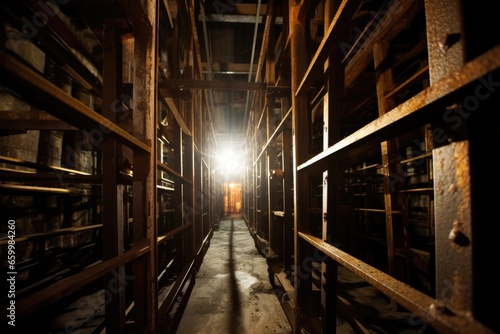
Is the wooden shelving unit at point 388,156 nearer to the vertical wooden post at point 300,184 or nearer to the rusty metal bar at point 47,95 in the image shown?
the vertical wooden post at point 300,184

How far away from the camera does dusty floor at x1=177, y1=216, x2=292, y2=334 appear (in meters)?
2.59

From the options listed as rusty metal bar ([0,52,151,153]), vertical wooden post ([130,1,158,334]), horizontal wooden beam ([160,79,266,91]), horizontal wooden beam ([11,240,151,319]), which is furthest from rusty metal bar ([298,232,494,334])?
horizontal wooden beam ([160,79,266,91])

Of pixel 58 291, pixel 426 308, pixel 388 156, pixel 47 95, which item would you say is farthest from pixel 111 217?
pixel 388 156

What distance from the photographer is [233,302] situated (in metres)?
3.16

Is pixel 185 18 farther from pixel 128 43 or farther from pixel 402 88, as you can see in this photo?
pixel 402 88

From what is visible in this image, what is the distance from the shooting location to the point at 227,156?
16547 mm

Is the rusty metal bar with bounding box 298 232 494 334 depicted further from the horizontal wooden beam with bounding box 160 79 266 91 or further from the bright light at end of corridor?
the bright light at end of corridor

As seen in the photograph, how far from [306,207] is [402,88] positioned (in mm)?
1925

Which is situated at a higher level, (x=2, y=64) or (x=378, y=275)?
(x=2, y=64)

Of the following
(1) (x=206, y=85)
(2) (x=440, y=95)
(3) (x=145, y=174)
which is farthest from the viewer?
(1) (x=206, y=85)

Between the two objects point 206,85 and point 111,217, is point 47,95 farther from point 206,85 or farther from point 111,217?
point 206,85

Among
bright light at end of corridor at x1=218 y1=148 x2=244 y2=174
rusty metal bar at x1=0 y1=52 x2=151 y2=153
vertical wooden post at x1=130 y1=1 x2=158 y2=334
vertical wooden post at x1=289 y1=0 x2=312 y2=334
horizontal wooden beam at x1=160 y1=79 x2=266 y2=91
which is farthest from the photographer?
bright light at end of corridor at x1=218 y1=148 x2=244 y2=174

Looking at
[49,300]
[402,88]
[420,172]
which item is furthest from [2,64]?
[420,172]

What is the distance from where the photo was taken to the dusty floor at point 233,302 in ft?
8.50
